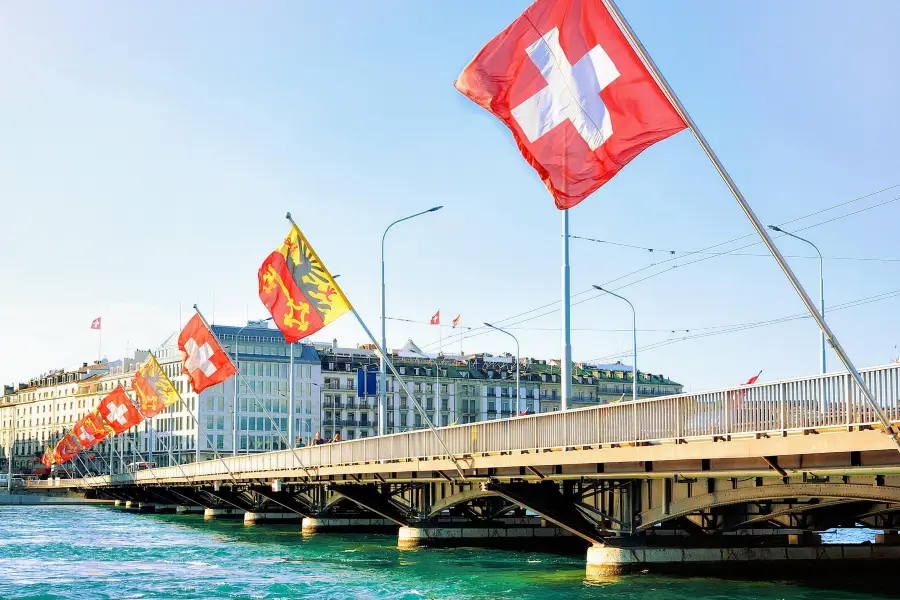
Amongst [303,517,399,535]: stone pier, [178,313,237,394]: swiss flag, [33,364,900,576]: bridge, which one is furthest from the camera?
[303,517,399,535]: stone pier

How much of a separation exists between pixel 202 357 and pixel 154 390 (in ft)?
57.3

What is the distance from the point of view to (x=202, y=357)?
6250 cm

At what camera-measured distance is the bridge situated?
29547 millimetres

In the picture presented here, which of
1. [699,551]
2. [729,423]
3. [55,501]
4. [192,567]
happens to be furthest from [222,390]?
[729,423]

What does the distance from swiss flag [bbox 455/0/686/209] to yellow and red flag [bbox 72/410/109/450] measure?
285 ft

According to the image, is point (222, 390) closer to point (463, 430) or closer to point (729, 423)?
point (463, 430)

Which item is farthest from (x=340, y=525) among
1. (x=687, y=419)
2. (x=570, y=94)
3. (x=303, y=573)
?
(x=570, y=94)

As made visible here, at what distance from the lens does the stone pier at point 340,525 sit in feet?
265

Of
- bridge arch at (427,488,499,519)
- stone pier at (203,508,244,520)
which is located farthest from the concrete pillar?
stone pier at (203,508,244,520)

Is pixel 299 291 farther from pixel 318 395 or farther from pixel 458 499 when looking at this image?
pixel 318 395

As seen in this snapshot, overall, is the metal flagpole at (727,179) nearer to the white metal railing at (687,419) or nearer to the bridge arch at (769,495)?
the white metal railing at (687,419)

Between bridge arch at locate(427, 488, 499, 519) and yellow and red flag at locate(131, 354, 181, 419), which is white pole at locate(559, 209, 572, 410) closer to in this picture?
bridge arch at locate(427, 488, 499, 519)

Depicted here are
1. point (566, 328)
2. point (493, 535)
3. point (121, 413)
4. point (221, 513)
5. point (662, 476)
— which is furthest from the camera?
point (221, 513)

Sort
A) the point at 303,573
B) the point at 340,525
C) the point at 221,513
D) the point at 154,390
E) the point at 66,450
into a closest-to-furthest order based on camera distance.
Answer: the point at 303,573, the point at 154,390, the point at 340,525, the point at 221,513, the point at 66,450
